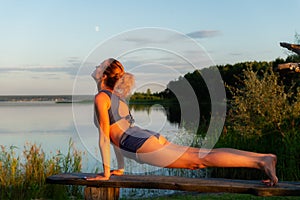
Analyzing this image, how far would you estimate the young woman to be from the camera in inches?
139

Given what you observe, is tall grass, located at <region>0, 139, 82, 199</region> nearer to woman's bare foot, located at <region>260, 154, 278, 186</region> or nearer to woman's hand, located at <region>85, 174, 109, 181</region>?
woman's hand, located at <region>85, 174, 109, 181</region>

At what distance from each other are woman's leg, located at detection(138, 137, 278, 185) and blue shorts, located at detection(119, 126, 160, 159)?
41 millimetres

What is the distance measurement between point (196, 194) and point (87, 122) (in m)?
2.95

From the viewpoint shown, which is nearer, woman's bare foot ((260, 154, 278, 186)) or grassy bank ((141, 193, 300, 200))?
woman's bare foot ((260, 154, 278, 186))

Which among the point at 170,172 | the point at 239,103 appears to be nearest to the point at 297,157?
the point at 239,103

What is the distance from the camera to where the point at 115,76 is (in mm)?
3785

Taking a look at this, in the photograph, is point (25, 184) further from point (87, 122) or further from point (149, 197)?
point (87, 122)

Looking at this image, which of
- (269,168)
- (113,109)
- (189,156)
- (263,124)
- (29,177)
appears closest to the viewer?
(269,168)

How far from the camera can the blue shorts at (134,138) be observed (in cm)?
365

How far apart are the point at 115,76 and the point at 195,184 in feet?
3.75

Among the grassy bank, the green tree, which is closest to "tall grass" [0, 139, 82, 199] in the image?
the grassy bank

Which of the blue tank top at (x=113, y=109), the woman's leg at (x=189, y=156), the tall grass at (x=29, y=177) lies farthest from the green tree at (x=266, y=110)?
the blue tank top at (x=113, y=109)

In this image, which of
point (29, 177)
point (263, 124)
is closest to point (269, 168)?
point (29, 177)

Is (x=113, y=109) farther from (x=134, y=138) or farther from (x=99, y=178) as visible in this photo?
(x=99, y=178)
